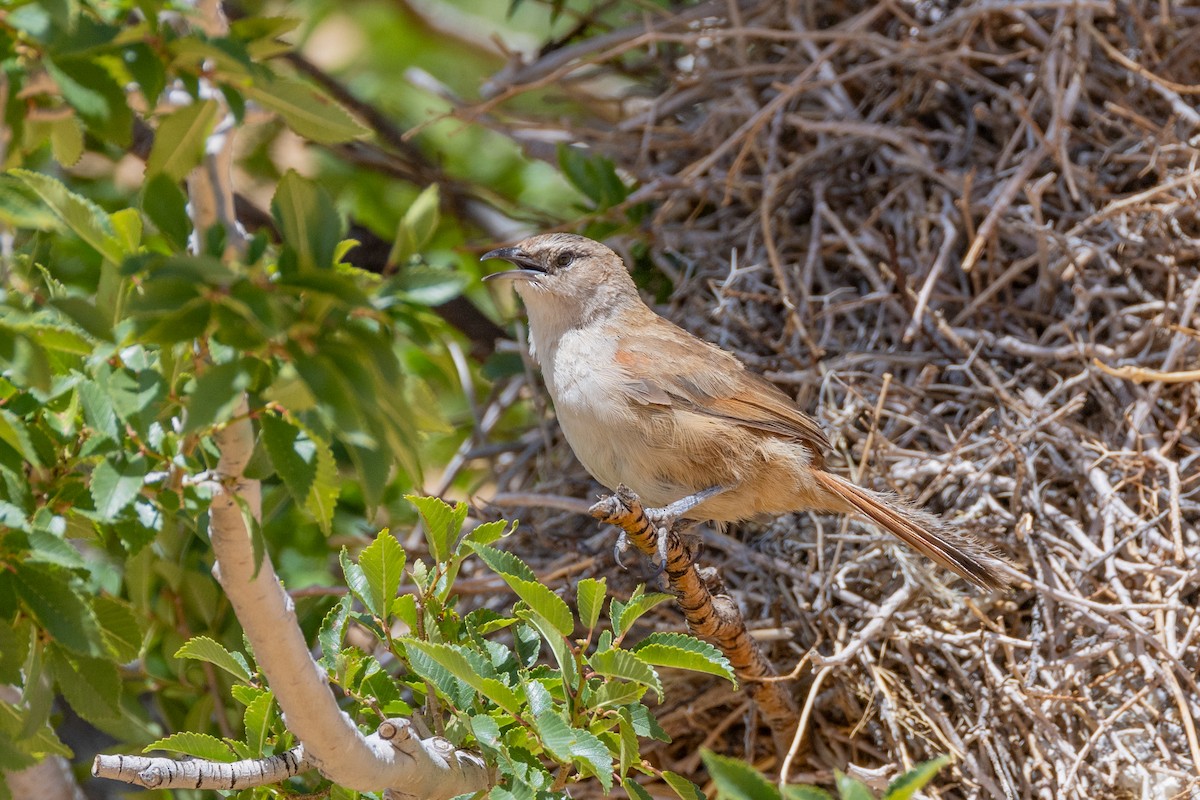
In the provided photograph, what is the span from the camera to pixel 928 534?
348cm

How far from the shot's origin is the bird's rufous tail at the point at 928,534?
3449 millimetres

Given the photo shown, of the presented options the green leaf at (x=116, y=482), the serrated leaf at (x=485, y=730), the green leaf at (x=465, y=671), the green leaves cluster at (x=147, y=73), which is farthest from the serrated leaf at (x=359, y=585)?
the green leaves cluster at (x=147, y=73)

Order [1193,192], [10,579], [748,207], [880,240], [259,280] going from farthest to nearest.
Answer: [748,207]
[880,240]
[1193,192]
[10,579]
[259,280]

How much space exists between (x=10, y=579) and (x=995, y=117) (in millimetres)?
3928

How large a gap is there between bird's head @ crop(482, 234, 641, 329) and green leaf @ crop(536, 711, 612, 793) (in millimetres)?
1984

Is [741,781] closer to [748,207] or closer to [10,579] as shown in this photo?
[10,579]

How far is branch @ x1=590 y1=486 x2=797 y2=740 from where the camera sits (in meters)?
2.83

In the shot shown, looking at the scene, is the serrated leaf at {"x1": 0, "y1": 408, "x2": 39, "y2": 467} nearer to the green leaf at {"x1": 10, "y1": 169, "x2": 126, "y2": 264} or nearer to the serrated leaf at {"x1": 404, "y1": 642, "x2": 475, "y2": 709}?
the green leaf at {"x1": 10, "y1": 169, "x2": 126, "y2": 264}

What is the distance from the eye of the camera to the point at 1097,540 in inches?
148

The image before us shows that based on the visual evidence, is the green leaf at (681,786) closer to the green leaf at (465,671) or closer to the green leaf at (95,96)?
the green leaf at (465,671)

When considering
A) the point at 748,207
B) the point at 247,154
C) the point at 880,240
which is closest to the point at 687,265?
the point at 748,207

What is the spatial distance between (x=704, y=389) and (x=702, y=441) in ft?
0.64

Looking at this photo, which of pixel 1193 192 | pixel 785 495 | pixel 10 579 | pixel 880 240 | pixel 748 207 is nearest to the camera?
pixel 10 579

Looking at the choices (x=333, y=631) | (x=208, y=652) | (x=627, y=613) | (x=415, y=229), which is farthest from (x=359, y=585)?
(x=415, y=229)
